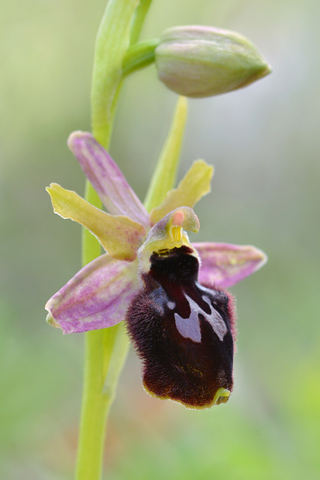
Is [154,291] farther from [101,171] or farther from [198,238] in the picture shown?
[198,238]

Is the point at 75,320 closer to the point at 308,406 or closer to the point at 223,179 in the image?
the point at 308,406

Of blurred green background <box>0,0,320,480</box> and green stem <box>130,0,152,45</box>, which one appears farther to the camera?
blurred green background <box>0,0,320,480</box>

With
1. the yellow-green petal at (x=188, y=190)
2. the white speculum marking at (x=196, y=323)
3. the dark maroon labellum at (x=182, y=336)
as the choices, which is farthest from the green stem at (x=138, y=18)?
the white speculum marking at (x=196, y=323)

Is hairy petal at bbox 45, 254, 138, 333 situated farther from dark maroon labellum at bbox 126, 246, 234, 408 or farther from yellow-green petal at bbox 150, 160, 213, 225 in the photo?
yellow-green petal at bbox 150, 160, 213, 225

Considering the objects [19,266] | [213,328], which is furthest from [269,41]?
[213,328]

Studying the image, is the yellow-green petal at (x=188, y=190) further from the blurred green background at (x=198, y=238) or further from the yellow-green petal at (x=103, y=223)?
the blurred green background at (x=198, y=238)

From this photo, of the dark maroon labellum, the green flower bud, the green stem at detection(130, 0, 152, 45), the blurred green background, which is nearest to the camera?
the dark maroon labellum

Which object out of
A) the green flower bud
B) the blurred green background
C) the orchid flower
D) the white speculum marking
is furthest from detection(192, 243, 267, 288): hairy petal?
the blurred green background
